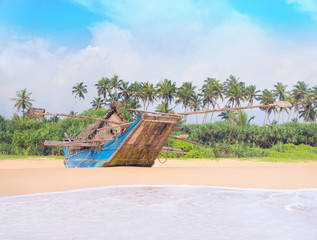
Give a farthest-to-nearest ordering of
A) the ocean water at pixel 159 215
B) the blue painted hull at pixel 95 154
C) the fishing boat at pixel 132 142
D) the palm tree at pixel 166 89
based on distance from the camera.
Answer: the palm tree at pixel 166 89 < the blue painted hull at pixel 95 154 < the fishing boat at pixel 132 142 < the ocean water at pixel 159 215

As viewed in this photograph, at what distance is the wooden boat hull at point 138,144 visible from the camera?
11750mm

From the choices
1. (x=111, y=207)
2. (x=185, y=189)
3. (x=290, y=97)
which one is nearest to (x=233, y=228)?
(x=111, y=207)

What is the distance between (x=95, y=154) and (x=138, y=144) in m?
2.48

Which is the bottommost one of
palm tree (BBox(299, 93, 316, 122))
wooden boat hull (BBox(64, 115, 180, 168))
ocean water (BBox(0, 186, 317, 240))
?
ocean water (BBox(0, 186, 317, 240))

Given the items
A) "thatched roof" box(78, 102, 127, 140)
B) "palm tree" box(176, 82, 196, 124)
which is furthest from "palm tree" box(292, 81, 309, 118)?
"thatched roof" box(78, 102, 127, 140)

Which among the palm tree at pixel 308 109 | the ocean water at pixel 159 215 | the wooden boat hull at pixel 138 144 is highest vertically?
the palm tree at pixel 308 109

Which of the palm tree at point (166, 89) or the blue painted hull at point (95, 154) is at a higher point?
the palm tree at point (166, 89)

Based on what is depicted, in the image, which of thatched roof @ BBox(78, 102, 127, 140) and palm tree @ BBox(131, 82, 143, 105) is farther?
palm tree @ BBox(131, 82, 143, 105)

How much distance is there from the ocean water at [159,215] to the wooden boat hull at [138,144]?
4.76 meters

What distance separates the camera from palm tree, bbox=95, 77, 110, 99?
2188 inches

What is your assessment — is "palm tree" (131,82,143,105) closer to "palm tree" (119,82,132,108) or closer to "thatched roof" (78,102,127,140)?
"palm tree" (119,82,132,108)

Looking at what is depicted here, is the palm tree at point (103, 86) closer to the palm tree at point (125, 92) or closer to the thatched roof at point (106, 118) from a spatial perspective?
the palm tree at point (125, 92)

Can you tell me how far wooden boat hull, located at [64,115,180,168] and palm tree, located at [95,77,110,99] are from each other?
139ft

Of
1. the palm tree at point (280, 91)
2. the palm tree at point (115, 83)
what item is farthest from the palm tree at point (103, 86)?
the palm tree at point (280, 91)
